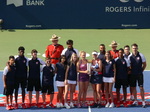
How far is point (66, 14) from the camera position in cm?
2556

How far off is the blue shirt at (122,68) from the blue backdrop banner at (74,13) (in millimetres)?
14986

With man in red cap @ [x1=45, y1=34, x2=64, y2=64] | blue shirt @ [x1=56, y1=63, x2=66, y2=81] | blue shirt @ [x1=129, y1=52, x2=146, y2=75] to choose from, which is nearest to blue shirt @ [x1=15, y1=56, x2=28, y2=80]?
blue shirt @ [x1=56, y1=63, x2=66, y2=81]

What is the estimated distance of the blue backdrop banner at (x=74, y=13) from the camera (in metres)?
25.3

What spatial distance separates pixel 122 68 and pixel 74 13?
15.2 meters

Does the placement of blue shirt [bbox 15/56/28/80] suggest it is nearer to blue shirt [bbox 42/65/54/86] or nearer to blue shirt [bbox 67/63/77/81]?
blue shirt [bbox 42/65/54/86]

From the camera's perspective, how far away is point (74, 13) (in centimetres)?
2552

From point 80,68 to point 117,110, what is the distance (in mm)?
1621

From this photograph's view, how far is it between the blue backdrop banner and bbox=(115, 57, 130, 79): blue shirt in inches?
590

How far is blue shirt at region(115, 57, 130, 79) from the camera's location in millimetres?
10719

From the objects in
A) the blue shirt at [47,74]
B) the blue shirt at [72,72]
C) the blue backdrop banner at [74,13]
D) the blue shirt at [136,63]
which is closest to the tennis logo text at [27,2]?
the blue backdrop banner at [74,13]

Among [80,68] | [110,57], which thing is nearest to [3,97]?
[80,68]

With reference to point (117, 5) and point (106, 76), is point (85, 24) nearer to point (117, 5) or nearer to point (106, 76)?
point (117, 5)

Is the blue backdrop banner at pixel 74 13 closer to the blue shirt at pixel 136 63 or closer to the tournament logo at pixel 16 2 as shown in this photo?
the tournament logo at pixel 16 2

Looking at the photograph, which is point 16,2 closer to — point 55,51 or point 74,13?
point 74,13
